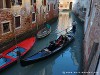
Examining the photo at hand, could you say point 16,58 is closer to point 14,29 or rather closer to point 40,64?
point 40,64

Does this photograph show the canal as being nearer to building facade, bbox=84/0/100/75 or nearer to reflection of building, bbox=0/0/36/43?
building facade, bbox=84/0/100/75

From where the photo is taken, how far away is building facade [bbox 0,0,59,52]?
11.0 metres

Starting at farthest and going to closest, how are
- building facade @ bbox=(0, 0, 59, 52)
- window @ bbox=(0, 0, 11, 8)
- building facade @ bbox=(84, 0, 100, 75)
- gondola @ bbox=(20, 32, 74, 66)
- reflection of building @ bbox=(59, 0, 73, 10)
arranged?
1. reflection of building @ bbox=(59, 0, 73, 10)
2. building facade @ bbox=(0, 0, 59, 52)
3. window @ bbox=(0, 0, 11, 8)
4. gondola @ bbox=(20, 32, 74, 66)
5. building facade @ bbox=(84, 0, 100, 75)

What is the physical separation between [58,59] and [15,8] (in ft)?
15.2

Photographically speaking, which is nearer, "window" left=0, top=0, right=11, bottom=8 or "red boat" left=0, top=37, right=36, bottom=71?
"red boat" left=0, top=37, right=36, bottom=71


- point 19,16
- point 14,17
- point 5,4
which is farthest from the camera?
point 19,16

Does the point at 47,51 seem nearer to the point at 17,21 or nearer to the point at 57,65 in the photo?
the point at 57,65

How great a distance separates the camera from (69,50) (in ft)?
40.2

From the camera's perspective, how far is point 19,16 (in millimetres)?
12812

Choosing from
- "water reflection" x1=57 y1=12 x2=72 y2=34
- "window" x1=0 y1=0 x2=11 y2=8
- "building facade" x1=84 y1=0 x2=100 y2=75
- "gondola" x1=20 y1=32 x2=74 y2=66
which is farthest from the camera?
"water reflection" x1=57 y1=12 x2=72 y2=34

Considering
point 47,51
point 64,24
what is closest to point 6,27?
point 47,51

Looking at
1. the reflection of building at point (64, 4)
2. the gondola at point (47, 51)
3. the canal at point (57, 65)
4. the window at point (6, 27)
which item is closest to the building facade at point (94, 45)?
the canal at point (57, 65)

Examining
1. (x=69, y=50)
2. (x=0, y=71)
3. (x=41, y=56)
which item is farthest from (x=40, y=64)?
(x=69, y=50)

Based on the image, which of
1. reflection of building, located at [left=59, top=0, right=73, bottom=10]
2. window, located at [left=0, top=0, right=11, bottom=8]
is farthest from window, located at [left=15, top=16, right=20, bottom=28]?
reflection of building, located at [left=59, top=0, right=73, bottom=10]
